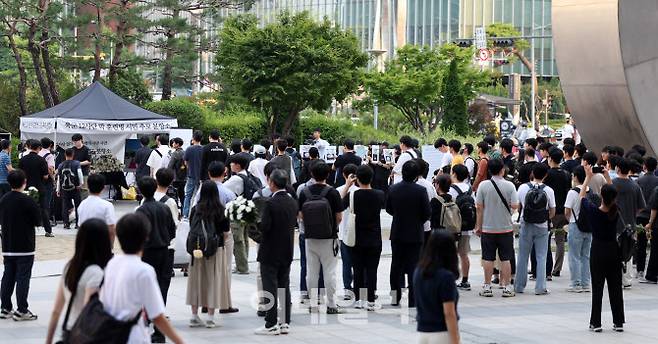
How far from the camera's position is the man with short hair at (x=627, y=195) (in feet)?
50.8

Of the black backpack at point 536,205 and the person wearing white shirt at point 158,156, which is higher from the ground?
the person wearing white shirt at point 158,156

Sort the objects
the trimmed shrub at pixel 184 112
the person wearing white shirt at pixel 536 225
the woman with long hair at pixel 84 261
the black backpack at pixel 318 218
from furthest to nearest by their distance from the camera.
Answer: the trimmed shrub at pixel 184 112 < the person wearing white shirt at pixel 536 225 < the black backpack at pixel 318 218 < the woman with long hair at pixel 84 261

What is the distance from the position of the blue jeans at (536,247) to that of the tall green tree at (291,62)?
79.0 ft

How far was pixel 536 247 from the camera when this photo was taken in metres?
15.6

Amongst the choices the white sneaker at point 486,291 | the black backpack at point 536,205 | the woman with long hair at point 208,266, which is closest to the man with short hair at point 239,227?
the woman with long hair at point 208,266

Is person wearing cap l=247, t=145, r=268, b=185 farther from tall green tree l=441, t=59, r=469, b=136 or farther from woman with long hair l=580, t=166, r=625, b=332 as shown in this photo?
tall green tree l=441, t=59, r=469, b=136

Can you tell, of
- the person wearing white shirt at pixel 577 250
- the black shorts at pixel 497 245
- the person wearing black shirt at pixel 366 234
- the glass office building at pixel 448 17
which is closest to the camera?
the person wearing black shirt at pixel 366 234

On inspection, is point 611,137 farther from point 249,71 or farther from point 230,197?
point 249,71

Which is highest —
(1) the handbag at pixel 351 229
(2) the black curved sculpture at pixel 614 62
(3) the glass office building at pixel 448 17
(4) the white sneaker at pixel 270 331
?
(3) the glass office building at pixel 448 17

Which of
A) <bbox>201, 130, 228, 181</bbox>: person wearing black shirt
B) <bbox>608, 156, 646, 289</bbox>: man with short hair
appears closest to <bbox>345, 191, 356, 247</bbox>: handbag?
<bbox>608, 156, 646, 289</bbox>: man with short hair

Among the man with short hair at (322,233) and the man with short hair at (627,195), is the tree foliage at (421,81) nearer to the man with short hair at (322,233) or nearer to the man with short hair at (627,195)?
the man with short hair at (627,195)

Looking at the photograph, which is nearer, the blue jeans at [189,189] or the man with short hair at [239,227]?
the man with short hair at [239,227]

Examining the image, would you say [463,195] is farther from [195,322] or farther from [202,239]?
[202,239]

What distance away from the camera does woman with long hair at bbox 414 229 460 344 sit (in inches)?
322
